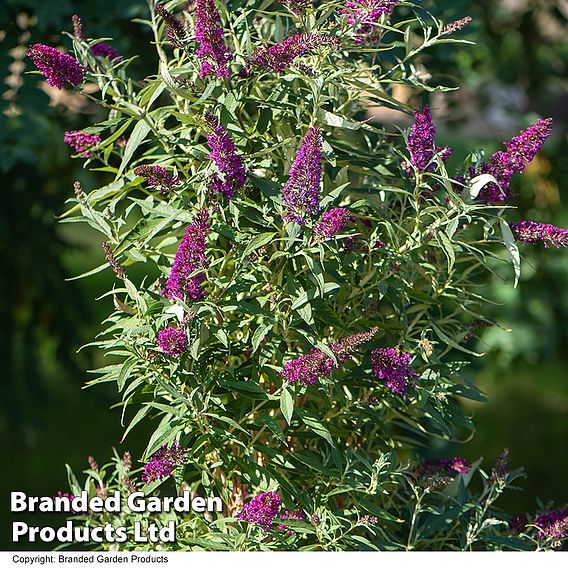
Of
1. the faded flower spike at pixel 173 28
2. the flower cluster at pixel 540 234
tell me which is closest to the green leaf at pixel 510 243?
the flower cluster at pixel 540 234

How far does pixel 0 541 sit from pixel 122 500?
2.34 meters

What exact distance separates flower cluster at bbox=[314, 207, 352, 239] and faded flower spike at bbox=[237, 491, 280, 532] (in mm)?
536

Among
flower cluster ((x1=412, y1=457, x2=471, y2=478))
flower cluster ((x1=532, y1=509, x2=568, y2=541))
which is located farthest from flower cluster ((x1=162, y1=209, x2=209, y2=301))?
flower cluster ((x1=532, y1=509, x2=568, y2=541))

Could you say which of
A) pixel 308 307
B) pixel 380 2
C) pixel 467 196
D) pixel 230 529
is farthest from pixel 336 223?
pixel 230 529

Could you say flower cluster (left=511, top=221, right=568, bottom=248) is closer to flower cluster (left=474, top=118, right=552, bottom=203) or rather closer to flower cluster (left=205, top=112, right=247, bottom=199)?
flower cluster (left=474, top=118, right=552, bottom=203)

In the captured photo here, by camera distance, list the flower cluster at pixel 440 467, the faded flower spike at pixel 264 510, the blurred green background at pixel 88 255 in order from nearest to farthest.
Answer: the faded flower spike at pixel 264 510
the flower cluster at pixel 440 467
the blurred green background at pixel 88 255

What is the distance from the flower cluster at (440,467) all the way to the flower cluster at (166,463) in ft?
1.95

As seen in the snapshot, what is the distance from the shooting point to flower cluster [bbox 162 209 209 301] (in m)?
1.65

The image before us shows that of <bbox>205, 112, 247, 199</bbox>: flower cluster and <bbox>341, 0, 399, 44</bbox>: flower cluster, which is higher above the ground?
<bbox>341, 0, 399, 44</bbox>: flower cluster

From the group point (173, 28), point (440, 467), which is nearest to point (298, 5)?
point (173, 28)

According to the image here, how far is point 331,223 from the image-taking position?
1638 mm

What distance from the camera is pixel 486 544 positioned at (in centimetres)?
204

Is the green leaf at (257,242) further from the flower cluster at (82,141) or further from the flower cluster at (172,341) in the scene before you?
the flower cluster at (82,141)

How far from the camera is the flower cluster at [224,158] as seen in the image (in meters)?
1.66
